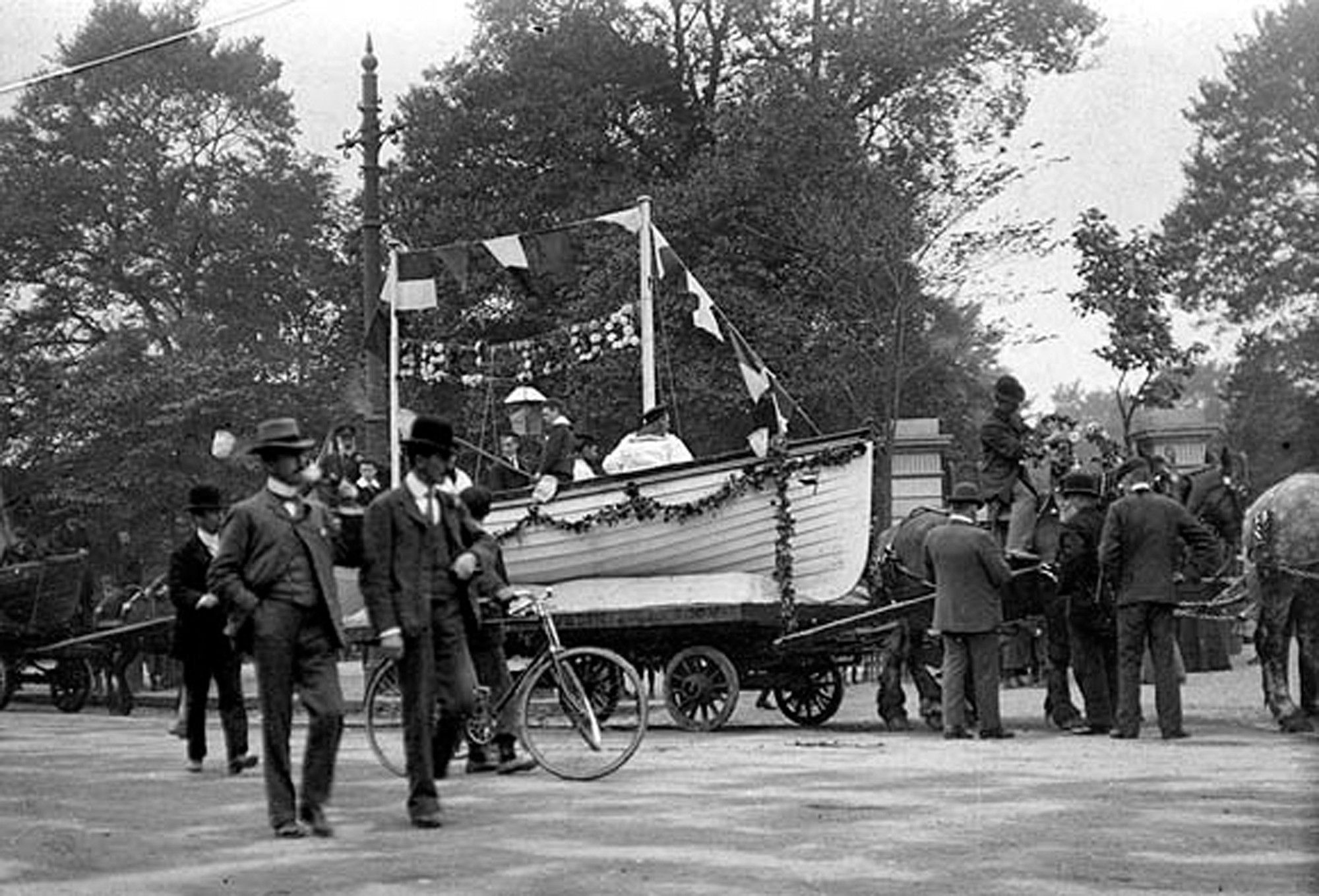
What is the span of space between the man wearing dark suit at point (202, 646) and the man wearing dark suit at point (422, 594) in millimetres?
2585

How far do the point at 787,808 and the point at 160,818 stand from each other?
3.24 metres

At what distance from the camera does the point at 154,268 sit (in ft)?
125

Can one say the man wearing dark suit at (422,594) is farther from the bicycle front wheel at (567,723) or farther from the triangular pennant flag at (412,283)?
the triangular pennant flag at (412,283)

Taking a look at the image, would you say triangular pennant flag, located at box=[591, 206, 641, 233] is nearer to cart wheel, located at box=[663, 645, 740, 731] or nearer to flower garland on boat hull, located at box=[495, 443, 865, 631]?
flower garland on boat hull, located at box=[495, 443, 865, 631]

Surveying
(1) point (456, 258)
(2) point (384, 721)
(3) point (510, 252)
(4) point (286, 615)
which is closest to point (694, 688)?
(2) point (384, 721)

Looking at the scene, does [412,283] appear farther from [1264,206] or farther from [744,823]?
[1264,206]

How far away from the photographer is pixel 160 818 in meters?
10.1

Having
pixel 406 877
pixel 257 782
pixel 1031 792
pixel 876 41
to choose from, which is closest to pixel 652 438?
pixel 257 782

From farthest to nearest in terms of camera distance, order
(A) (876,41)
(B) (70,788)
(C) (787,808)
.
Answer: (A) (876,41), (B) (70,788), (C) (787,808)

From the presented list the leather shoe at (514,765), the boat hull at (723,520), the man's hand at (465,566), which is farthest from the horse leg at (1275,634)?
the man's hand at (465,566)

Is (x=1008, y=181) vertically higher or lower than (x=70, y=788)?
higher

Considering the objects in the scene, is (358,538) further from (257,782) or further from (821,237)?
(821,237)

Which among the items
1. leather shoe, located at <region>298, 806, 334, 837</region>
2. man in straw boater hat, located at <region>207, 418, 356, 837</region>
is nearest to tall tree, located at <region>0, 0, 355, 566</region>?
man in straw boater hat, located at <region>207, 418, 356, 837</region>

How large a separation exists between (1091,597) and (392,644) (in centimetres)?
642
